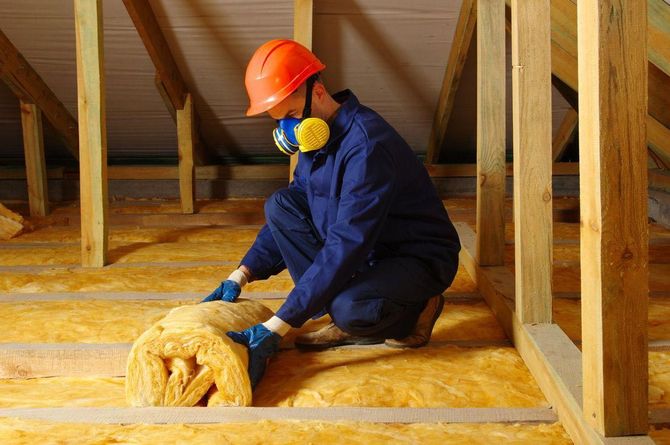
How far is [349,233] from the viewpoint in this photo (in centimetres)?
218

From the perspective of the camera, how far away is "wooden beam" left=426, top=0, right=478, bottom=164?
4301mm

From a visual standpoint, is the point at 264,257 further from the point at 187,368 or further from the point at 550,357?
the point at 550,357

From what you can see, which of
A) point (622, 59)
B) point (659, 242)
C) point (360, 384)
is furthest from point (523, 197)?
point (659, 242)

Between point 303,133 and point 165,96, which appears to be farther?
point 165,96

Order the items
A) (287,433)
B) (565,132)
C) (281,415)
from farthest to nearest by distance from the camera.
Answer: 1. (565,132)
2. (281,415)
3. (287,433)

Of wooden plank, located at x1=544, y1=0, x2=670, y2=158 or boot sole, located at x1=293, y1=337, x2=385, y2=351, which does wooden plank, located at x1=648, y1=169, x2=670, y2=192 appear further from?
boot sole, located at x1=293, y1=337, x2=385, y2=351

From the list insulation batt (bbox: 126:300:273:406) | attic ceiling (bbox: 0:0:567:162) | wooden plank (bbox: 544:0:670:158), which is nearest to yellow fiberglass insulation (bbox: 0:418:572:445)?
insulation batt (bbox: 126:300:273:406)

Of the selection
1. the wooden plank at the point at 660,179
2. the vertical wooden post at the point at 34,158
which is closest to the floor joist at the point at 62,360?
the vertical wooden post at the point at 34,158

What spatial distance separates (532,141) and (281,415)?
42.0 inches

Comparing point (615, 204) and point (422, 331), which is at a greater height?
point (615, 204)

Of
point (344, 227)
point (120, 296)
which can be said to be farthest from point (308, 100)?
point (120, 296)

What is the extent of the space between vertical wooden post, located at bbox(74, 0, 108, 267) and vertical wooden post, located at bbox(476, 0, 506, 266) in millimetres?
1814

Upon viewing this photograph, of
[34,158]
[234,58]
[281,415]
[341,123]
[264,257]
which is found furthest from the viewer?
[34,158]

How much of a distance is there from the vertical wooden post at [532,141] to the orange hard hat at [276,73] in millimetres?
626
